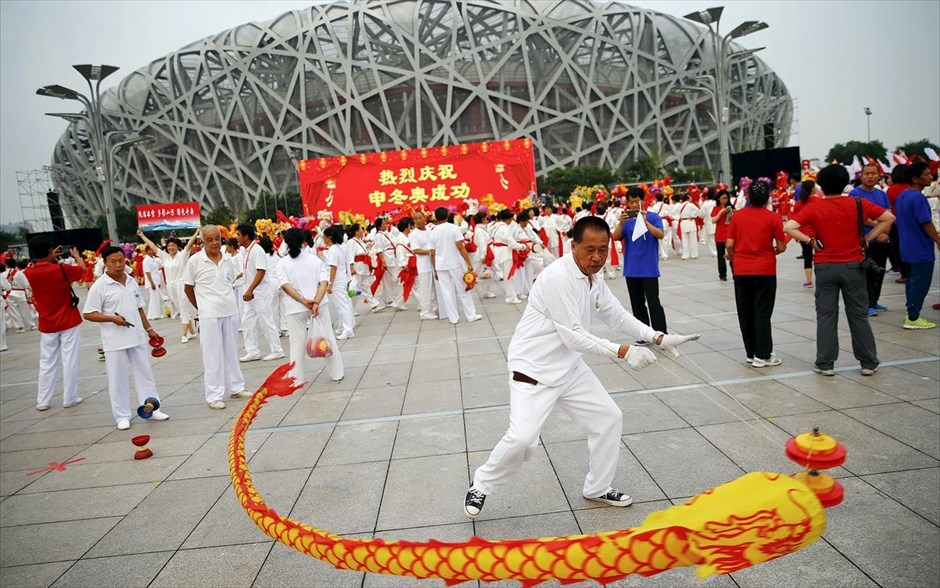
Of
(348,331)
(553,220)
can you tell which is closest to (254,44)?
(553,220)

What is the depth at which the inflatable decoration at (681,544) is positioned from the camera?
1448mm

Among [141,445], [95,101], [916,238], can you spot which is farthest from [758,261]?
[95,101]

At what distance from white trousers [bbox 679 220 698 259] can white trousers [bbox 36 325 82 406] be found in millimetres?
12972

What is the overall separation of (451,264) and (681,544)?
7940 mm

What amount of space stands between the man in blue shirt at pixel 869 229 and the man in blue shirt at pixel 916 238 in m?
0.21

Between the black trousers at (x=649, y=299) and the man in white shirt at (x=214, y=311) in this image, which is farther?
the black trousers at (x=649, y=299)

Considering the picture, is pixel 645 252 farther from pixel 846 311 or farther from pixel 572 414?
pixel 572 414

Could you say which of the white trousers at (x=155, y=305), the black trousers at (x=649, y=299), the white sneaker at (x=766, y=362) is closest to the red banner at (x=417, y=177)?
the white trousers at (x=155, y=305)

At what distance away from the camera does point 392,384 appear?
6031 millimetres

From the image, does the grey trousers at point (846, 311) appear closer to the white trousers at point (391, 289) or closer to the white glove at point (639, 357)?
the white glove at point (639, 357)

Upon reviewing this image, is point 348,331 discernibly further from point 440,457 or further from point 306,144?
point 306,144

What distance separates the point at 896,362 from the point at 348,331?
666cm

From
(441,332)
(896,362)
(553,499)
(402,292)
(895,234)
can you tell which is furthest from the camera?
(402,292)

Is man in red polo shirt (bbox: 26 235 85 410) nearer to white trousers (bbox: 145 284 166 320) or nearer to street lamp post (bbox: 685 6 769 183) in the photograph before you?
white trousers (bbox: 145 284 166 320)
